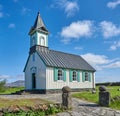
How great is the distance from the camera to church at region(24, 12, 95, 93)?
966 inches

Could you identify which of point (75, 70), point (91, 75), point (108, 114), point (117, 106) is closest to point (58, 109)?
point (108, 114)

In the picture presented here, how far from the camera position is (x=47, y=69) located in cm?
2416

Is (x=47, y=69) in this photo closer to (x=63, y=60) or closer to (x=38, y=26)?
(x=63, y=60)

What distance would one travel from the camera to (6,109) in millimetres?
9789

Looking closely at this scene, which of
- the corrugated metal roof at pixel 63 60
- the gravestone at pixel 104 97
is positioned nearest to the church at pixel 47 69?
the corrugated metal roof at pixel 63 60

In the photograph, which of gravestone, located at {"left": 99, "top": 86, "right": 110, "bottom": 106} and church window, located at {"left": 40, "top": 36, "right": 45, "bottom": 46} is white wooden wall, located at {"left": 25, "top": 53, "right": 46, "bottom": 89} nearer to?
church window, located at {"left": 40, "top": 36, "right": 45, "bottom": 46}

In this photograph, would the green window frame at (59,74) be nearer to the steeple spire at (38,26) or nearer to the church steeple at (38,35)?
the church steeple at (38,35)

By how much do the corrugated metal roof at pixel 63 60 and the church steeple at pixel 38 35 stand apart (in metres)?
1.24

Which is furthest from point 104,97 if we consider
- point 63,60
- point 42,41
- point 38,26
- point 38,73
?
point 38,26

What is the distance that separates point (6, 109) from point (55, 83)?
15.3m

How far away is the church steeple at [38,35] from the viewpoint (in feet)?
86.5

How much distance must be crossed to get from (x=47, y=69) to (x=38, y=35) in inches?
200

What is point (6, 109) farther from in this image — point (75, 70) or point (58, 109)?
point (75, 70)

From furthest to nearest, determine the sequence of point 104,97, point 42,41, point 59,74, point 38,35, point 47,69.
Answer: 1. point 42,41
2. point 38,35
3. point 59,74
4. point 47,69
5. point 104,97
